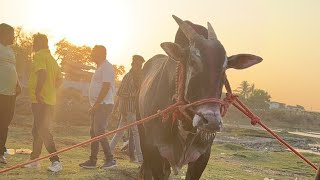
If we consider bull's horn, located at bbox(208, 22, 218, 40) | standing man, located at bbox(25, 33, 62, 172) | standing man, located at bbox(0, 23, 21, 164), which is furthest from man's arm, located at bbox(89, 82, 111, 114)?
bull's horn, located at bbox(208, 22, 218, 40)

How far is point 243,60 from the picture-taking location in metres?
4.63

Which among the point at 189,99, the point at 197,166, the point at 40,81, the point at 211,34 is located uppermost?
the point at 211,34

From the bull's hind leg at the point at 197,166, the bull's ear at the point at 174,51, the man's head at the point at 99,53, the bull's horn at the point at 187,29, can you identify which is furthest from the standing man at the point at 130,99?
the bull's ear at the point at 174,51

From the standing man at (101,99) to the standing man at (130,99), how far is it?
1.01 m

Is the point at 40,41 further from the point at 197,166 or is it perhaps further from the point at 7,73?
the point at 197,166

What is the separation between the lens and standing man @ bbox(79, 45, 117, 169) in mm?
8484

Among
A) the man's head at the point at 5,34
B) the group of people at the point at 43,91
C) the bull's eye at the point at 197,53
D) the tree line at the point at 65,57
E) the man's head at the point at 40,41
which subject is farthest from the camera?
the tree line at the point at 65,57

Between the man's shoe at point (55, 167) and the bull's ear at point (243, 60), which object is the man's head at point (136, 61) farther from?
the bull's ear at point (243, 60)

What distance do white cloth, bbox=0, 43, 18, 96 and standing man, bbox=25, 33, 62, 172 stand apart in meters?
0.43

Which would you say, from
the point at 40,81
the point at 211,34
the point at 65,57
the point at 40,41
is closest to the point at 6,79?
the point at 40,81

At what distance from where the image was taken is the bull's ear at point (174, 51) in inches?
175

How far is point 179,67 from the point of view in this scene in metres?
4.62

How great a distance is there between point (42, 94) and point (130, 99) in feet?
8.63

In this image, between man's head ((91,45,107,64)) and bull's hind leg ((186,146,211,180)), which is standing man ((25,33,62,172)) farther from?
bull's hind leg ((186,146,211,180))
